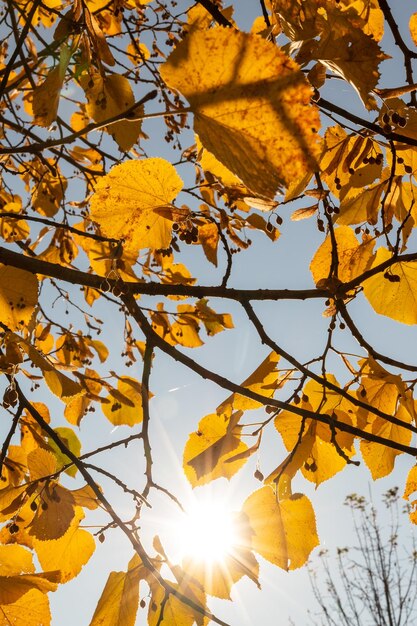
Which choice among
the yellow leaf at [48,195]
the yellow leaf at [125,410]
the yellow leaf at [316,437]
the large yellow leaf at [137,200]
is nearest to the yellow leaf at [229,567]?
the yellow leaf at [316,437]

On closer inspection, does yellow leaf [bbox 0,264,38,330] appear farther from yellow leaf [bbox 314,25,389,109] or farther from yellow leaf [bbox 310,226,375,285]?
yellow leaf [bbox 314,25,389,109]

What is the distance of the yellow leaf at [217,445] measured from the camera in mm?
1182

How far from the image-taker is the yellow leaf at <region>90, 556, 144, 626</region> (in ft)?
3.80

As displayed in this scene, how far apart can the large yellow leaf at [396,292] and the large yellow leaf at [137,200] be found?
48cm

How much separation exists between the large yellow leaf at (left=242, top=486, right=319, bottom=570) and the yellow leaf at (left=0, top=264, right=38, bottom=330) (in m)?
0.63

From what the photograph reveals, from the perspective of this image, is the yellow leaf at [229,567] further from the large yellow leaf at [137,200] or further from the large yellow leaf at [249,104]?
the large yellow leaf at [249,104]

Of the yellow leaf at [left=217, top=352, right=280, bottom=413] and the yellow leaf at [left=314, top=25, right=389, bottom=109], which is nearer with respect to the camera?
the yellow leaf at [left=314, top=25, right=389, bottom=109]

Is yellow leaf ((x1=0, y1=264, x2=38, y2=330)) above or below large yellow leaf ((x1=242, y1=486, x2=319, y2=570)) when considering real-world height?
above

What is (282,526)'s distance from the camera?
1124 mm

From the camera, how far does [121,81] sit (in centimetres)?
146

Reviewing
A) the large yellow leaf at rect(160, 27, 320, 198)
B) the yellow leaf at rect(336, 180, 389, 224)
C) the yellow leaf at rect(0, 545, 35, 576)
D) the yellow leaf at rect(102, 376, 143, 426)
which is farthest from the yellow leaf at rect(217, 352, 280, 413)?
the large yellow leaf at rect(160, 27, 320, 198)

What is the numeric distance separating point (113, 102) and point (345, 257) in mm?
660

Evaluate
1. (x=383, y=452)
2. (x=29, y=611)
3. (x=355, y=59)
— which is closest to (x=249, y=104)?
(x=355, y=59)

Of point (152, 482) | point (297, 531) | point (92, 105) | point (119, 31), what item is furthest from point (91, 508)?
point (119, 31)
